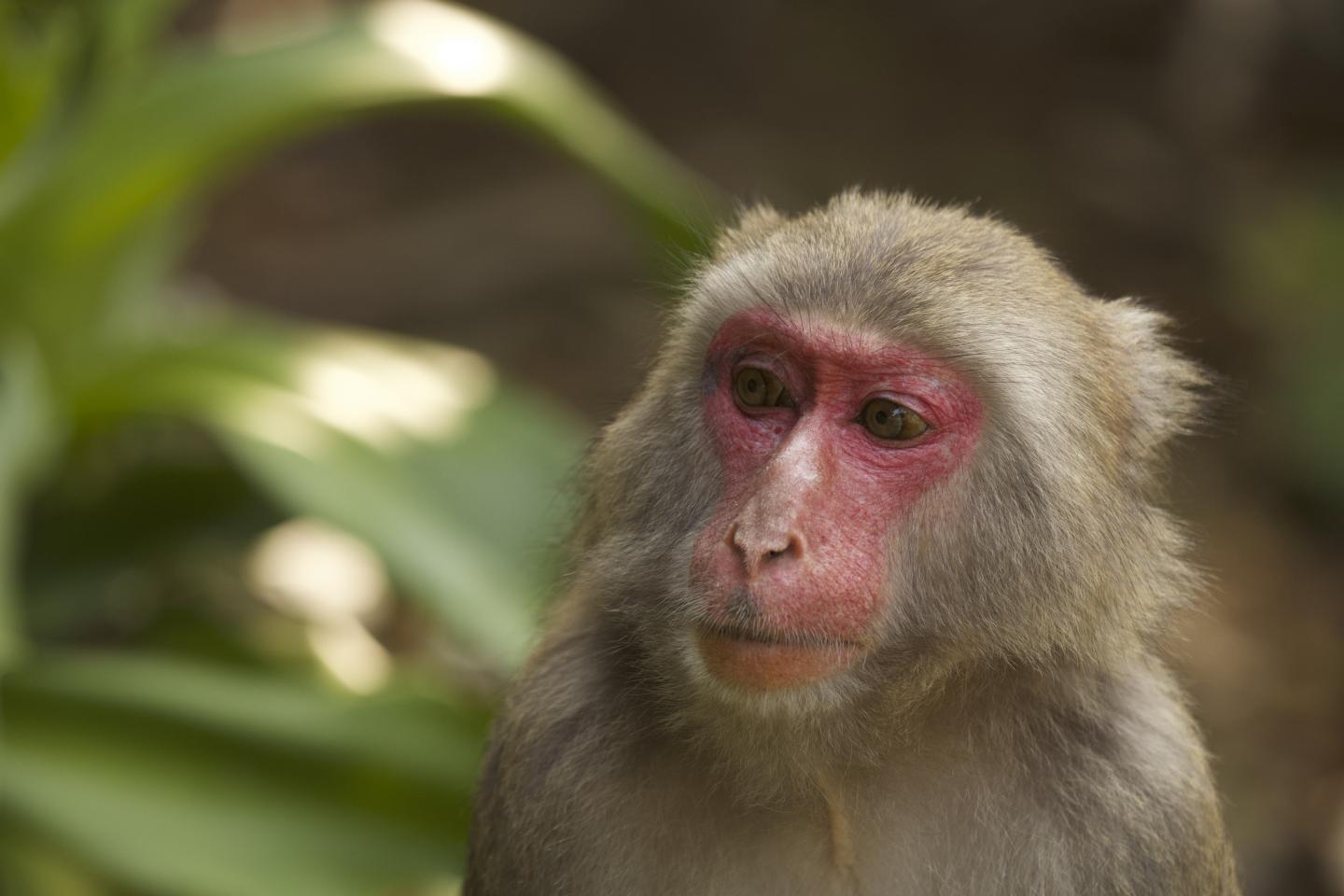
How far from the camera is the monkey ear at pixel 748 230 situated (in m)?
3.12

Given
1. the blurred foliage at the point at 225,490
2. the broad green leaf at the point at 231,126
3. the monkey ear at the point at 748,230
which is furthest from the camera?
the broad green leaf at the point at 231,126

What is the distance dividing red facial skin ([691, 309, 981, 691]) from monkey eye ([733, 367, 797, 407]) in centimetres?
1

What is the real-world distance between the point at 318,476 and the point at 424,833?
993 mm

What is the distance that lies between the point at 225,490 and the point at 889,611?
347cm

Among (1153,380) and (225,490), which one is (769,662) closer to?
(1153,380)

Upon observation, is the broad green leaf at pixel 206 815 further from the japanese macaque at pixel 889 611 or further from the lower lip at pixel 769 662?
the lower lip at pixel 769 662

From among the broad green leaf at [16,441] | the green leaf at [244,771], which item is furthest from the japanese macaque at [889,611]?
the broad green leaf at [16,441]

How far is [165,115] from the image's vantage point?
5094 mm

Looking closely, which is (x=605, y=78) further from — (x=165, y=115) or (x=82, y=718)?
(x=82, y=718)

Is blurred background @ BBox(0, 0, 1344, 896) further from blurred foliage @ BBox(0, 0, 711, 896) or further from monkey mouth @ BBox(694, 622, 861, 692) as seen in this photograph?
monkey mouth @ BBox(694, 622, 861, 692)

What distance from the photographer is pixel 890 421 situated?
2.73 metres

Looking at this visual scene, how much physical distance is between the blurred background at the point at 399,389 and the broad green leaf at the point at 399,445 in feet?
0.04

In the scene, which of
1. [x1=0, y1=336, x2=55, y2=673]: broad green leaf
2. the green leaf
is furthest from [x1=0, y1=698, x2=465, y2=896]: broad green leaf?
[x1=0, y1=336, x2=55, y2=673]: broad green leaf

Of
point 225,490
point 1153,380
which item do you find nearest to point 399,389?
point 225,490
